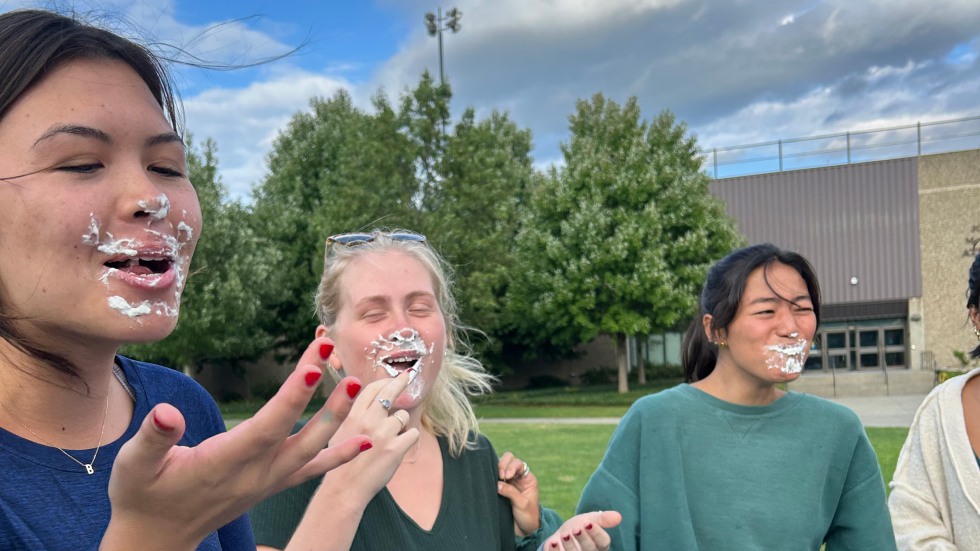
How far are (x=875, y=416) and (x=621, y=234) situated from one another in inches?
375

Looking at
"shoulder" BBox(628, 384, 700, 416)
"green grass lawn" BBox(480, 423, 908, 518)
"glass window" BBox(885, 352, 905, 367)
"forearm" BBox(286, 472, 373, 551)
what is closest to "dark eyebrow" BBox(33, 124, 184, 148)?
"forearm" BBox(286, 472, 373, 551)

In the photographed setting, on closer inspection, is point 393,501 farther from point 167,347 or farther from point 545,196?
point 545,196

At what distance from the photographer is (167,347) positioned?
2244 cm

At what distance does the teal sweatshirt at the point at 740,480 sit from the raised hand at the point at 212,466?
84.9 inches

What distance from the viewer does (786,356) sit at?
3.11 metres

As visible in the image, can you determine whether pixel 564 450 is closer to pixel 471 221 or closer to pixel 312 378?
pixel 312 378

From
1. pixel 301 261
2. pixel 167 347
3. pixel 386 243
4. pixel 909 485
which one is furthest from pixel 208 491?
pixel 301 261

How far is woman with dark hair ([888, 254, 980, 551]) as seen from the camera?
2980mm

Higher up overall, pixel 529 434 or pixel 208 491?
pixel 208 491

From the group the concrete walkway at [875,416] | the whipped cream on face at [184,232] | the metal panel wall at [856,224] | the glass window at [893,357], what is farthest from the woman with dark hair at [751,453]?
the glass window at [893,357]

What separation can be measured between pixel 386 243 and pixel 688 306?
2443 centimetres

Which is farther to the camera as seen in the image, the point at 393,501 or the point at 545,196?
the point at 545,196

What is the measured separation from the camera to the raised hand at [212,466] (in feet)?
3.09

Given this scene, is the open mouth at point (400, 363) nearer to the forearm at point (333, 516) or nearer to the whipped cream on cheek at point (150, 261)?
the forearm at point (333, 516)
